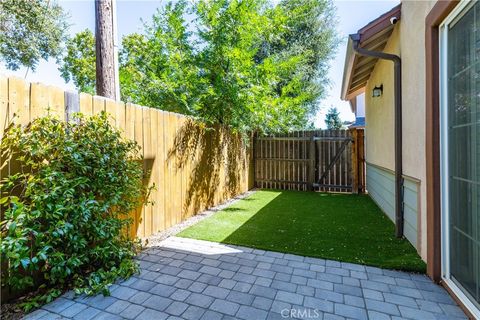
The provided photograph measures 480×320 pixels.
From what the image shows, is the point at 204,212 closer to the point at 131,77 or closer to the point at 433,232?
the point at 131,77

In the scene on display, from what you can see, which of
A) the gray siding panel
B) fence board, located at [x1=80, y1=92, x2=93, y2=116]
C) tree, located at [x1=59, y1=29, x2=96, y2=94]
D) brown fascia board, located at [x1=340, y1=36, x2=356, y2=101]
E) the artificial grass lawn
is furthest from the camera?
tree, located at [x1=59, y1=29, x2=96, y2=94]

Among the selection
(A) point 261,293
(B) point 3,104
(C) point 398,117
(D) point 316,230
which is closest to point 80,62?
(B) point 3,104

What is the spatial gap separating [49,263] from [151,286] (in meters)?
0.85

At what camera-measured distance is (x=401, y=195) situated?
362 cm

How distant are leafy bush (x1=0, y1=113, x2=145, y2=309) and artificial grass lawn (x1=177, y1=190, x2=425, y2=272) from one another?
142 centimetres

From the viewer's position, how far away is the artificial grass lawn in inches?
121

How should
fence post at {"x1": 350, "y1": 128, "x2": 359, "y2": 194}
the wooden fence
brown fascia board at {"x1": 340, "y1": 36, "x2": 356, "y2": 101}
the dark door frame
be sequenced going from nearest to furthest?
the wooden fence → the dark door frame → brown fascia board at {"x1": 340, "y1": 36, "x2": 356, "y2": 101} → fence post at {"x1": 350, "y1": 128, "x2": 359, "y2": 194}

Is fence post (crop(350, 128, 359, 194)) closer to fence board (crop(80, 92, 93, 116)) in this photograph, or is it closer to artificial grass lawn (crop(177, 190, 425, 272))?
artificial grass lawn (crop(177, 190, 425, 272))

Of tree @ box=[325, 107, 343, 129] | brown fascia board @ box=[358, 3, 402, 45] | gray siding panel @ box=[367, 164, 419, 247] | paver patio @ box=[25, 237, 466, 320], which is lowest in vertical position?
paver patio @ box=[25, 237, 466, 320]

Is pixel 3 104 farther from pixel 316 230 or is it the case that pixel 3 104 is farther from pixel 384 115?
pixel 384 115

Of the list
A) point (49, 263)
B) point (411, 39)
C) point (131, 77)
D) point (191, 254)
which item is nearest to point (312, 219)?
point (191, 254)

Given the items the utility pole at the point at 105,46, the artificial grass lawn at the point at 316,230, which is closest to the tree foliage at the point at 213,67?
the utility pole at the point at 105,46

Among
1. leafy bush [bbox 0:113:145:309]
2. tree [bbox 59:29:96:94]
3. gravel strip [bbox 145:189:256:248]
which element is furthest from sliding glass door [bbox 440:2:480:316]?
tree [bbox 59:29:96:94]

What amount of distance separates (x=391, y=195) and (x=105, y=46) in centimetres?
510
